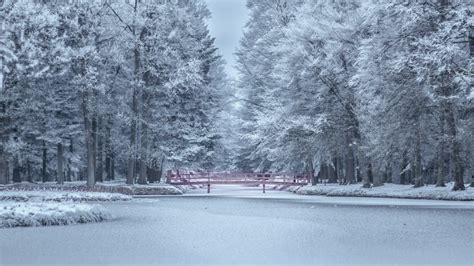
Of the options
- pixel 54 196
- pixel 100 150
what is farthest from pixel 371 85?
pixel 100 150

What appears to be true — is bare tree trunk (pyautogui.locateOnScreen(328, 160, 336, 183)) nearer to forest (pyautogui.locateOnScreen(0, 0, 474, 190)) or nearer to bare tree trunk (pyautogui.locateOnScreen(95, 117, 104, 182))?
forest (pyautogui.locateOnScreen(0, 0, 474, 190))

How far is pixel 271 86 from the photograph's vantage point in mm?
47562

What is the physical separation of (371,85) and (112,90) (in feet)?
54.3

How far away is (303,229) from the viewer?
564 inches

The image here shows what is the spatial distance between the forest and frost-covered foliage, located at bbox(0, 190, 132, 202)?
4884 millimetres

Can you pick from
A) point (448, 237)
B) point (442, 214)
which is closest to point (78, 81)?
point (442, 214)

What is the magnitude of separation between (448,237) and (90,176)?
24.6m

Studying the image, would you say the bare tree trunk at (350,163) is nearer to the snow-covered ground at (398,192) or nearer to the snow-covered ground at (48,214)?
the snow-covered ground at (398,192)

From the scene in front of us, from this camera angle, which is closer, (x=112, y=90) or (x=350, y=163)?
(x=112, y=90)

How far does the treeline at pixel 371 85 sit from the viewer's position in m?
25.4

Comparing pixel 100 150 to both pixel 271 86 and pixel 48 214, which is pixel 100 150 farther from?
pixel 48 214

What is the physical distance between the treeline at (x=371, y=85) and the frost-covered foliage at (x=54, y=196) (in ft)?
40.3

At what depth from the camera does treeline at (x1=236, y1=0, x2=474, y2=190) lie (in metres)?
25.4

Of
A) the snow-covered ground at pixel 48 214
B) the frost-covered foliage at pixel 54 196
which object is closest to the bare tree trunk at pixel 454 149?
the frost-covered foliage at pixel 54 196
